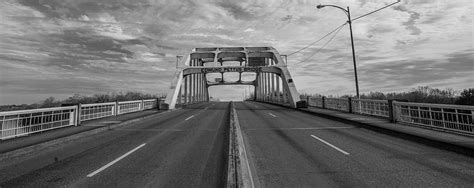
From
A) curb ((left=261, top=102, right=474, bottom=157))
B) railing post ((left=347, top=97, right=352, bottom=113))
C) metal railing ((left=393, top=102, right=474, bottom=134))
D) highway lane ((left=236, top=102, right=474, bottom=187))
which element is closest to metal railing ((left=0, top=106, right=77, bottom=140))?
highway lane ((left=236, top=102, right=474, bottom=187))

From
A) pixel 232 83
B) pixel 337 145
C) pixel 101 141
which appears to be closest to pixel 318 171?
pixel 337 145

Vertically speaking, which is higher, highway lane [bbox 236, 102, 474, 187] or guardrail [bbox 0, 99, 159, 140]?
guardrail [bbox 0, 99, 159, 140]

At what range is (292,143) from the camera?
8.05m

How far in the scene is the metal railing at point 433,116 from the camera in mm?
8836

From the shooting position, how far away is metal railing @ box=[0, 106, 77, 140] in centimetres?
884

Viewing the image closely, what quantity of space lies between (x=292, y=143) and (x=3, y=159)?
337 inches

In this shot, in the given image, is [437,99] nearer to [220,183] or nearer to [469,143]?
[469,143]

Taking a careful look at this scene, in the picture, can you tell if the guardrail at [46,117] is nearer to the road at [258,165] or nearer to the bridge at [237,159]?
the bridge at [237,159]

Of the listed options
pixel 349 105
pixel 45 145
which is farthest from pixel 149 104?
pixel 349 105

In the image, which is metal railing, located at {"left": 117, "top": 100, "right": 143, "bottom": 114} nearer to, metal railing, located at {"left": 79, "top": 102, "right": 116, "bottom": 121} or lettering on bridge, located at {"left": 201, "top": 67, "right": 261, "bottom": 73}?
metal railing, located at {"left": 79, "top": 102, "right": 116, "bottom": 121}

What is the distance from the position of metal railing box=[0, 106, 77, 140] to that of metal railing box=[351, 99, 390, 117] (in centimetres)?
1789

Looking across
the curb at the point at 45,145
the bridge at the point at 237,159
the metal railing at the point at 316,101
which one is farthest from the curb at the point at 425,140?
the metal railing at the point at 316,101

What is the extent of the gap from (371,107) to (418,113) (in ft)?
15.8

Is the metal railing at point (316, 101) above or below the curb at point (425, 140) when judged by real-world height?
above
